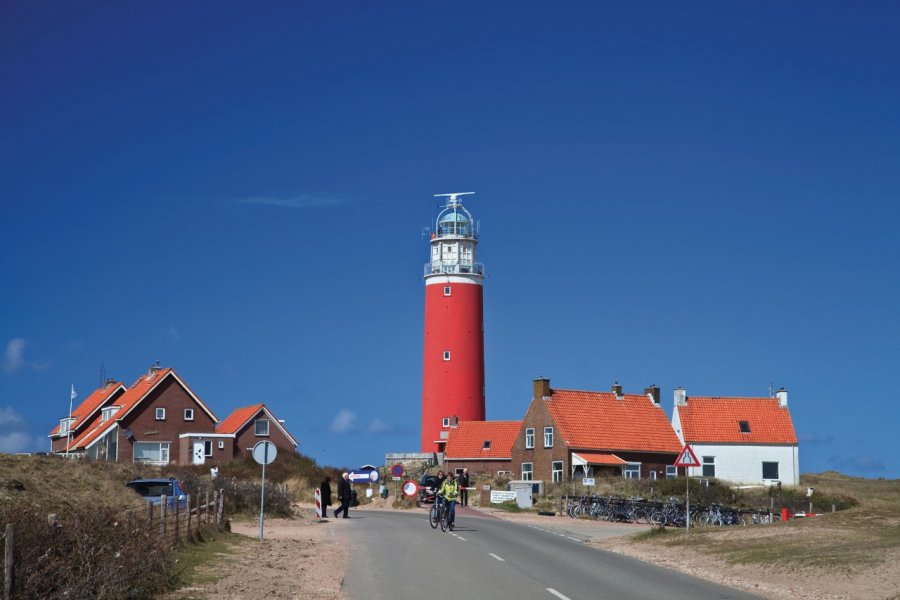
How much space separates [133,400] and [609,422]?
1117 inches

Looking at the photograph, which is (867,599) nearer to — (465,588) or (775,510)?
(465,588)

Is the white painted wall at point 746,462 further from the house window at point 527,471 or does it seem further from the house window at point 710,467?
the house window at point 527,471

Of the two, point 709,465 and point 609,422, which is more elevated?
point 609,422

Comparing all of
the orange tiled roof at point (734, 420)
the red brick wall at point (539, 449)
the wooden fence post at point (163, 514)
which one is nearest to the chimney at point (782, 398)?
the orange tiled roof at point (734, 420)

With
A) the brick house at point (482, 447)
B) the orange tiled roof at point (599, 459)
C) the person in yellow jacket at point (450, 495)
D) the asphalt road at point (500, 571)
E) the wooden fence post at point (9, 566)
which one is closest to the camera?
the wooden fence post at point (9, 566)

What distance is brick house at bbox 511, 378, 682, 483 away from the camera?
6312cm

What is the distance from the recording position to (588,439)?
64125mm

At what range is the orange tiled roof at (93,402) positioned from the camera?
7431cm

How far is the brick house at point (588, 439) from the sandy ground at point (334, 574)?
3025 cm

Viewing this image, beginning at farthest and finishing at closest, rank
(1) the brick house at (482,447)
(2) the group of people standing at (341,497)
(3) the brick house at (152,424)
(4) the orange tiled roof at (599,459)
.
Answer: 1. (1) the brick house at (482,447)
2. (3) the brick house at (152,424)
3. (4) the orange tiled roof at (599,459)
4. (2) the group of people standing at (341,497)

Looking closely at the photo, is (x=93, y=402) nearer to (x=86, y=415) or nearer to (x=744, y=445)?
(x=86, y=415)

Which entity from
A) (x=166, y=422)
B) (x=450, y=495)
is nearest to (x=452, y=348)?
(x=166, y=422)

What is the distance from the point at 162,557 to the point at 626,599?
735 cm

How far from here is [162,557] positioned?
18.2 m
